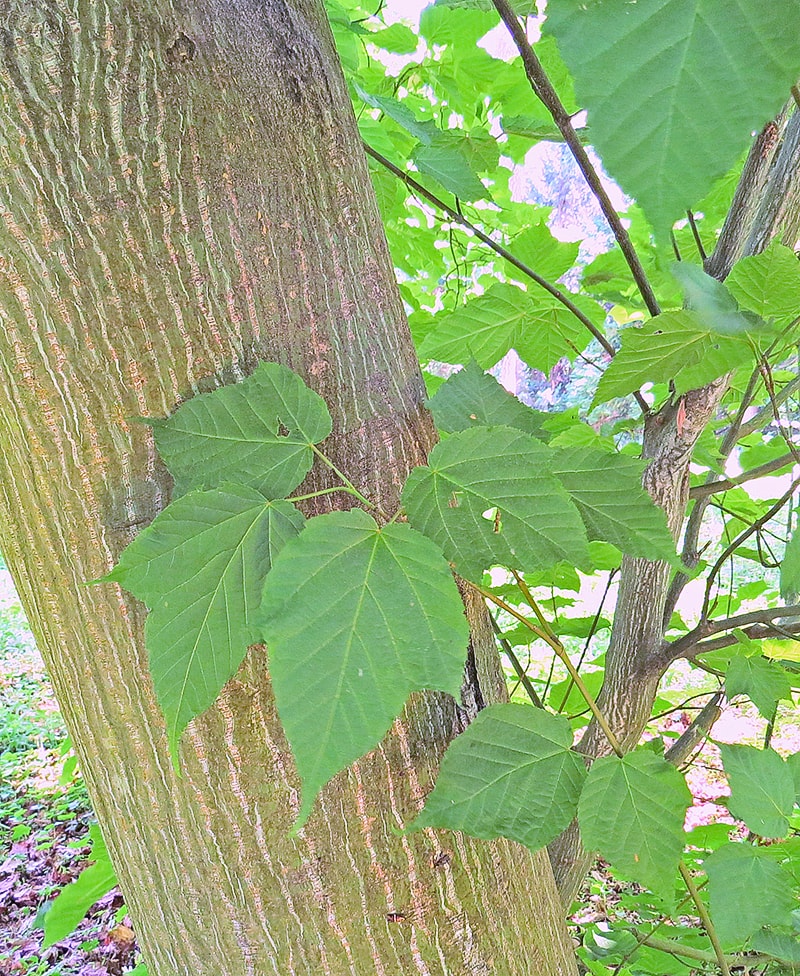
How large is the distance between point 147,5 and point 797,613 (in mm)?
746

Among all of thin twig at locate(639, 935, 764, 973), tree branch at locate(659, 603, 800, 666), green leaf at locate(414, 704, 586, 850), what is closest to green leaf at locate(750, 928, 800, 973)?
thin twig at locate(639, 935, 764, 973)

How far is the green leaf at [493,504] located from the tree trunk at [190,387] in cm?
8

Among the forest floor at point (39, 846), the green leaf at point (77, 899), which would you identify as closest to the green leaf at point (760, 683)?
the green leaf at point (77, 899)

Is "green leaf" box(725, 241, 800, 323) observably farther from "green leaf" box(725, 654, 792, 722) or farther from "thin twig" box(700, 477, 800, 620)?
"green leaf" box(725, 654, 792, 722)

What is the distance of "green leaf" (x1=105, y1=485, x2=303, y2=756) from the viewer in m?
0.42

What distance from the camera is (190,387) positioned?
0.48 metres

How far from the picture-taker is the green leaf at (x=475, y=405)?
2.07 ft

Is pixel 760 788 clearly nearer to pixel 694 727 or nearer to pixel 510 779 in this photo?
pixel 694 727

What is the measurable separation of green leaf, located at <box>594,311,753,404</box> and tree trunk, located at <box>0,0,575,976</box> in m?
0.20

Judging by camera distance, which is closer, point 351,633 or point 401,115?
point 351,633

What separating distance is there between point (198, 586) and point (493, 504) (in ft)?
0.64

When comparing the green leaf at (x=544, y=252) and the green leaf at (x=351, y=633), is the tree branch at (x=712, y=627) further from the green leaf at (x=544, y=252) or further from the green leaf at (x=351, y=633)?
the green leaf at (x=544, y=252)

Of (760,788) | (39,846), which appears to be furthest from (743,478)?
(39,846)

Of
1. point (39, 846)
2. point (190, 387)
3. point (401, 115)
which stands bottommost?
point (39, 846)
